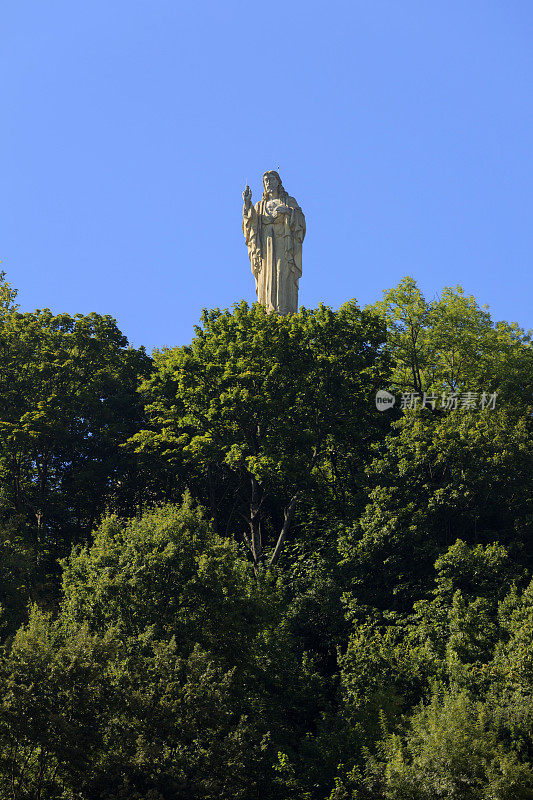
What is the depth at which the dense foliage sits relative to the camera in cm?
2280

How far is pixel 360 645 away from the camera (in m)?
28.9

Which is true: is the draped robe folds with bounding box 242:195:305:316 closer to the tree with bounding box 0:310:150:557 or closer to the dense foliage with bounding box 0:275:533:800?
the dense foliage with bounding box 0:275:533:800

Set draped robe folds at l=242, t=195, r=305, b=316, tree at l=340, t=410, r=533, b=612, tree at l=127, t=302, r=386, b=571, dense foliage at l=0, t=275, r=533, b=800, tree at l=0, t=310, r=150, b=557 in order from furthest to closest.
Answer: draped robe folds at l=242, t=195, r=305, b=316
tree at l=0, t=310, r=150, b=557
tree at l=127, t=302, r=386, b=571
tree at l=340, t=410, r=533, b=612
dense foliage at l=0, t=275, r=533, b=800

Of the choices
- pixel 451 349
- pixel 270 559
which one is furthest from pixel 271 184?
pixel 270 559

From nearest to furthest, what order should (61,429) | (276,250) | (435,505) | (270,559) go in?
(435,505) → (270,559) → (61,429) → (276,250)

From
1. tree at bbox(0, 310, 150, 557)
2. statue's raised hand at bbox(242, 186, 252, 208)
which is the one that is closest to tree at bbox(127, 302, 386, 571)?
tree at bbox(0, 310, 150, 557)

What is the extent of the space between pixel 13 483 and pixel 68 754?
18.8 metres

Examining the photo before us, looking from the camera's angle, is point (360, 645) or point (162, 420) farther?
point (162, 420)

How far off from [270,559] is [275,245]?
12.9 metres

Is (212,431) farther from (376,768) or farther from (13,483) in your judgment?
(376,768)

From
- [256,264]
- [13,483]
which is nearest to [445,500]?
[256,264]

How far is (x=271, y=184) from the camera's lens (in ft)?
140

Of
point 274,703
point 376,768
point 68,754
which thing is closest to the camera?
point 68,754

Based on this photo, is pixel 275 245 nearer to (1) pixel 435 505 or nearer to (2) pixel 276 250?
(2) pixel 276 250
